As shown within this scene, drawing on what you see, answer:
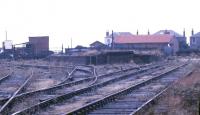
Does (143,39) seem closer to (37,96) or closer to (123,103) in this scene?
(37,96)

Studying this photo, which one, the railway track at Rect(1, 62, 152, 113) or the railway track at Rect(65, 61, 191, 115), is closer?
the railway track at Rect(65, 61, 191, 115)

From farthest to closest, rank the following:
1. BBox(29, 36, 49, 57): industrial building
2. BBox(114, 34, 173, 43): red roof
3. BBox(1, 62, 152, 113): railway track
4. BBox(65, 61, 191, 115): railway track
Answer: BBox(114, 34, 173, 43): red roof → BBox(29, 36, 49, 57): industrial building → BBox(1, 62, 152, 113): railway track → BBox(65, 61, 191, 115): railway track

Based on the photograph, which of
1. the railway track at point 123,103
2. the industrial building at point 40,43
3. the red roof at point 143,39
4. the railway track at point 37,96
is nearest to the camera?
the railway track at point 123,103

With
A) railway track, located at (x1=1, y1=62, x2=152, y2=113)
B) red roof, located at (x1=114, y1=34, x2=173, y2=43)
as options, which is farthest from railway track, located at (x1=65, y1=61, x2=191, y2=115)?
red roof, located at (x1=114, y1=34, x2=173, y2=43)

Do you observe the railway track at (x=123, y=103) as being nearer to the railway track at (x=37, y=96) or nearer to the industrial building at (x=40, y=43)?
the railway track at (x=37, y=96)

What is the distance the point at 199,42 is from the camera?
117812 millimetres

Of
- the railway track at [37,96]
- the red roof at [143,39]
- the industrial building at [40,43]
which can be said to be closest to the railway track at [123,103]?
the railway track at [37,96]

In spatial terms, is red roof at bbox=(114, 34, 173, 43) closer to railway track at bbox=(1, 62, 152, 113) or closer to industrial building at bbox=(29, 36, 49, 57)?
industrial building at bbox=(29, 36, 49, 57)

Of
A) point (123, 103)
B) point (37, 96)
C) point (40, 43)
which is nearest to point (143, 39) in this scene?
point (40, 43)

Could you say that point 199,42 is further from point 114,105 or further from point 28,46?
point 114,105

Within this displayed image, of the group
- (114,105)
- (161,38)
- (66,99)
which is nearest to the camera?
(114,105)

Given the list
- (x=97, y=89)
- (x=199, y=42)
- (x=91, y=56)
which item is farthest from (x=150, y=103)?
(x=199, y=42)

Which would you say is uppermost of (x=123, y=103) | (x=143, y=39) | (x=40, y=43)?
(x=143, y=39)

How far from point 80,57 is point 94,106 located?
121 ft
